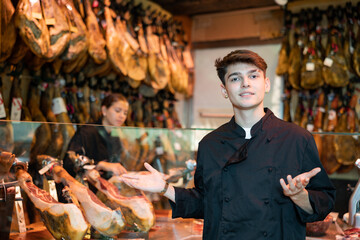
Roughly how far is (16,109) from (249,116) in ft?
8.22

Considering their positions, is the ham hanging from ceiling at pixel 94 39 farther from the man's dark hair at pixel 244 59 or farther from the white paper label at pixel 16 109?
the man's dark hair at pixel 244 59

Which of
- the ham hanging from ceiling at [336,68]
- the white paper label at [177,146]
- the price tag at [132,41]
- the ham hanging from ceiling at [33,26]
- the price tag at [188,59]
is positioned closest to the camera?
the white paper label at [177,146]

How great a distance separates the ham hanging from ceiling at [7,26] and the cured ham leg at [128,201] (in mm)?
1441

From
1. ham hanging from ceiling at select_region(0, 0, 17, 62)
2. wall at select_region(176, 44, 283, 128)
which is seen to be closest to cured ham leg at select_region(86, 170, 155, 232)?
ham hanging from ceiling at select_region(0, 0, 17, 62)

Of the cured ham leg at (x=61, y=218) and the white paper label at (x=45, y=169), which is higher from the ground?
the white paper label at (x=45, y=169)

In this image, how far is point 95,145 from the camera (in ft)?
8.75

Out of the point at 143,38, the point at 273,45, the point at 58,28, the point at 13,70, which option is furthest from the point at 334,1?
the point at 13,70

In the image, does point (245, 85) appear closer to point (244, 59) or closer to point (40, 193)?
point (244, 59)

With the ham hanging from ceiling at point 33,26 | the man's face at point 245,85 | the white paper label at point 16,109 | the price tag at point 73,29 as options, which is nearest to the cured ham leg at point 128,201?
the man's face at point 245,85

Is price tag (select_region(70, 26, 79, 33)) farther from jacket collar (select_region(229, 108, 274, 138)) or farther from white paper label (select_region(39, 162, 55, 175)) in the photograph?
jacket collar (select_region(229, 108, 274, 138))

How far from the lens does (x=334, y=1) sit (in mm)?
5621

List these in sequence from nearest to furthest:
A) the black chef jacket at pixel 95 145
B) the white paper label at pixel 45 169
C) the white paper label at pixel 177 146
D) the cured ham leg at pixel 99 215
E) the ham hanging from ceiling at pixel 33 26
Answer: the cured ham leg at pixel 99 215, the white paper label at pixel 45 169, the black chef jacket at pixel 95 145, the white paper label at pixel 177 146, the ham hanging from ceiling at pixel 33 26

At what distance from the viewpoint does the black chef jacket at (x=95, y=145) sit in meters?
2.51

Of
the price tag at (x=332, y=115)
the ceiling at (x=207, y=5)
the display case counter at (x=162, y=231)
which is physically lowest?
the display case counter at (x=162, y=231)
